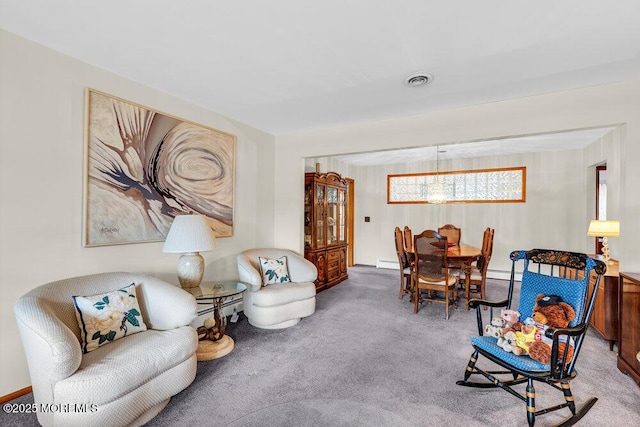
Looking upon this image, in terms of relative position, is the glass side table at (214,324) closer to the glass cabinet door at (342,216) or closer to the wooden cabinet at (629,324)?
the glass cabinet door at (342,216)

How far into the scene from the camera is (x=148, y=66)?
240 cm

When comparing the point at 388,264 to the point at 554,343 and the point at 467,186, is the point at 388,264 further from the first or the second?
the point at 554,343

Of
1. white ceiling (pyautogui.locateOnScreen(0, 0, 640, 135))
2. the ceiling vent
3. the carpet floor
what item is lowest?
the carpet floor

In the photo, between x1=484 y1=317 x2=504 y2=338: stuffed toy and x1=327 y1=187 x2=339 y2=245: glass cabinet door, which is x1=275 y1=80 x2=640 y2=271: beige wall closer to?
x1=327 y1=187 x2=339 y2=245: glass cabinet door

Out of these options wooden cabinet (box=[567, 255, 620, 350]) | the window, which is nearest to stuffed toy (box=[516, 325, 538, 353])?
wooden cabinet (box=[567, 255, 620, 350])

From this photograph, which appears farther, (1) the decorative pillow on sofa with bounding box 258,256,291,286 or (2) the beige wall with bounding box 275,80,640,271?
(1) the decorative pillow on sofa with bounding box 258,256,291,286

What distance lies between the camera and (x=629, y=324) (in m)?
2.35

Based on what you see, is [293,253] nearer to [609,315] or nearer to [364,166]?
[609,315]

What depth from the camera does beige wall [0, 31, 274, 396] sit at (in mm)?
1979

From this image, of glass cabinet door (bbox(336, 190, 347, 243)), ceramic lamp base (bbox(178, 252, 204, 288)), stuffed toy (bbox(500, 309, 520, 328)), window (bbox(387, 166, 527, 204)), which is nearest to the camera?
stuffed toy (bbox(500, 309, 520, 328))

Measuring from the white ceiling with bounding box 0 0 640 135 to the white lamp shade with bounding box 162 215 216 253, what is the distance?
126cm

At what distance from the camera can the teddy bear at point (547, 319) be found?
5.94ft

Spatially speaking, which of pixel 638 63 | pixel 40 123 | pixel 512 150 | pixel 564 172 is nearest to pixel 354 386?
pixel 40 123

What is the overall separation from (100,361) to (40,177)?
1.40 m
